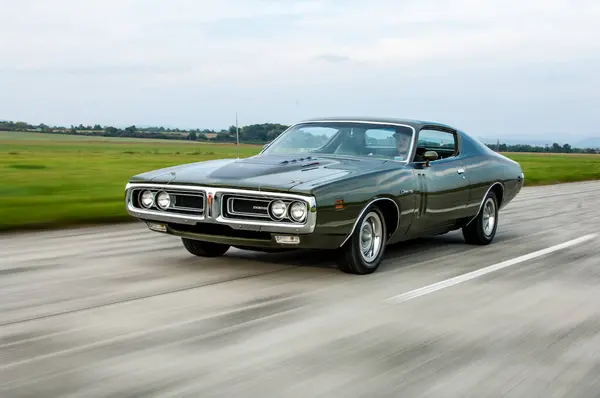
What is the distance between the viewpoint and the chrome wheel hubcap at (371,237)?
739 centimetres

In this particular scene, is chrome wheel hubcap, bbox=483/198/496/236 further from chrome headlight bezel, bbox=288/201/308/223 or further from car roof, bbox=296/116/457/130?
chrome headlight bezel, bbox=288/201/308/223

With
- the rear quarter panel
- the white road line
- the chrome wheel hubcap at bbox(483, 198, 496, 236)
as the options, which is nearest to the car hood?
the white road line

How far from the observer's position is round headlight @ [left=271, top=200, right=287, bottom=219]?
6.78 m

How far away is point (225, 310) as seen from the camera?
570 cm

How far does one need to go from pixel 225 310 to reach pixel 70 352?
4.67 feet

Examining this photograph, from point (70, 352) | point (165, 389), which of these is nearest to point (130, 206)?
point (70, 352)

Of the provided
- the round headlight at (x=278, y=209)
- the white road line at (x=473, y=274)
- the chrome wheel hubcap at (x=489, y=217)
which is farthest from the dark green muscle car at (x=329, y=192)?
the white road line at (x=473, y=274)

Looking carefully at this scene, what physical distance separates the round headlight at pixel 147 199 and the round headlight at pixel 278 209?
4.21 ft

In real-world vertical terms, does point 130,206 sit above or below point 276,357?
above

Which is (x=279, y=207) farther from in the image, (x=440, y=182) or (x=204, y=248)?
(x=440, y=182)

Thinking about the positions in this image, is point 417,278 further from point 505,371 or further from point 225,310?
point 505,371

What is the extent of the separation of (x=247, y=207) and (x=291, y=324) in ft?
5.77

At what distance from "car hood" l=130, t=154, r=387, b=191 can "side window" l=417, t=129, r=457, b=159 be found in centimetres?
79

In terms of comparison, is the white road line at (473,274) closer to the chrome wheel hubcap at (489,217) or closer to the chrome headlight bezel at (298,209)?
the chrome wheel hubcap at (489,217)
